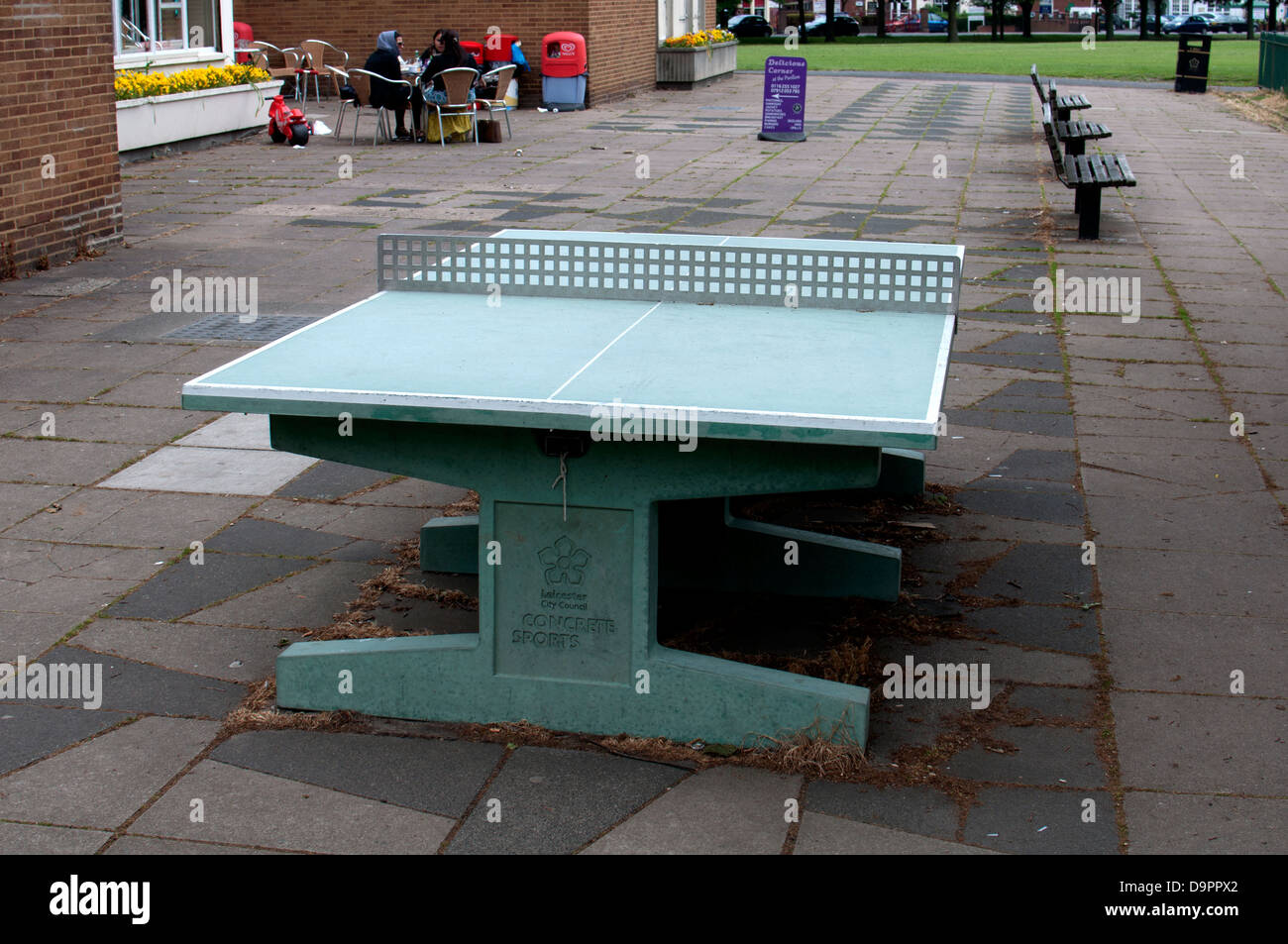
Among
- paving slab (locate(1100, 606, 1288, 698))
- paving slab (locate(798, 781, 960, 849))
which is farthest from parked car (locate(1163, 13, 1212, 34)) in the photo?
paving slab (locate(798, 781, 960, 849))

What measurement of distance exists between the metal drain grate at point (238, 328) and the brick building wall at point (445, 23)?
1771 cm

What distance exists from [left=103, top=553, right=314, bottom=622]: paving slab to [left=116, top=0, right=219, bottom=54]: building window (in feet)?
50.9

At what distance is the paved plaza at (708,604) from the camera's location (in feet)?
11.7

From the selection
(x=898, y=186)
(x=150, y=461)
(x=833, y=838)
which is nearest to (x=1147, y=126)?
(x=898, y=186)

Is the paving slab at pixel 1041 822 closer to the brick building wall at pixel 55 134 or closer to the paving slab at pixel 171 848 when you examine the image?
the paving slab at pixel 171 848

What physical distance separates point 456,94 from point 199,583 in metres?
15.8

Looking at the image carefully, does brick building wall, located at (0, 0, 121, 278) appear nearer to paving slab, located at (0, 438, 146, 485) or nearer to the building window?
paving slab, located at (0, 438, 146, 485)

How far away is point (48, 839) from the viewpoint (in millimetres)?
3408

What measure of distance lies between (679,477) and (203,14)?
1929 centimetres

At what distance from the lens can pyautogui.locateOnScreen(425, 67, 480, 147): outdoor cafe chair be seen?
19.7 metres

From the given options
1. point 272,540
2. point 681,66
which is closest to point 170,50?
point 681,66

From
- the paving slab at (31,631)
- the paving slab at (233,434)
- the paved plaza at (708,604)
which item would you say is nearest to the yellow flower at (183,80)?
the paved plaza at (708,604)

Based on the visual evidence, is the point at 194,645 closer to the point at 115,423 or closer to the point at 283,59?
the point at 115,423

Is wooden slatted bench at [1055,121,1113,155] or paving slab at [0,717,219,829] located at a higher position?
wooden slatted bench at [1055,121,1113,155]
